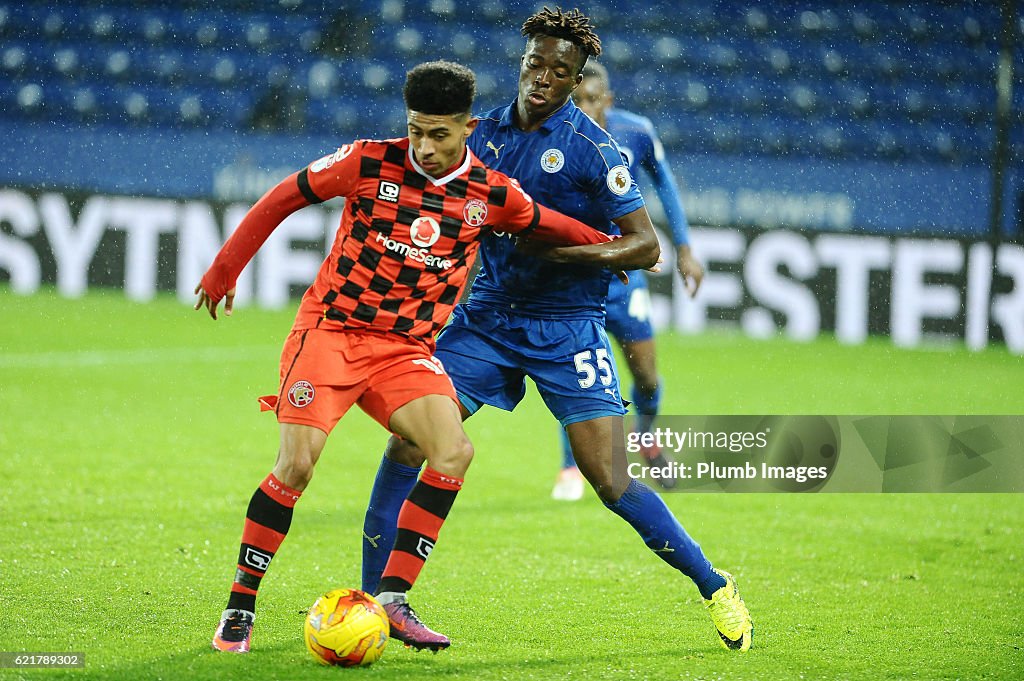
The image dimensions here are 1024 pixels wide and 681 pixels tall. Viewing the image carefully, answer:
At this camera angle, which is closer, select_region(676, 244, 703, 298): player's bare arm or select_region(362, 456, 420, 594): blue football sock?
select_region(362, 456, 420, 594): blue football sock

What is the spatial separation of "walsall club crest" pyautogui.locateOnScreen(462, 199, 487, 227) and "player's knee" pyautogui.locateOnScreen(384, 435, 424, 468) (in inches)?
27.6

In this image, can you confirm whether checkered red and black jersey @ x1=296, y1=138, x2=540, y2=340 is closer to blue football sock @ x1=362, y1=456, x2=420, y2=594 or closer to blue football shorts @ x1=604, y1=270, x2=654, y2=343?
blue football sock @ x1=362, y1=456, x2=420, y2=594

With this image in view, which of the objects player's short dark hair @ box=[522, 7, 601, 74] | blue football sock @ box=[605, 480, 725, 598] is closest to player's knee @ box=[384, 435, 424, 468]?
blue football sock @ box=[605, 480, 725, 598]

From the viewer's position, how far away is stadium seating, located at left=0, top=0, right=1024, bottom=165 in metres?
15.6

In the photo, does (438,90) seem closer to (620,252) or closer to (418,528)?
(620,252)

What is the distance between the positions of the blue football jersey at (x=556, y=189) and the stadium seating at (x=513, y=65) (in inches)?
450

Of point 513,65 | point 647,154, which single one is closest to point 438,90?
point 647,154

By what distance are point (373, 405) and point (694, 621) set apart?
4.29 feet

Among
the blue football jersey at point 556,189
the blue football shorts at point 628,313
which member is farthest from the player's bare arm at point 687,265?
the blue football jersey at point 556,189

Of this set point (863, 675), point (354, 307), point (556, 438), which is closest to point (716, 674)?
point (863, 675)

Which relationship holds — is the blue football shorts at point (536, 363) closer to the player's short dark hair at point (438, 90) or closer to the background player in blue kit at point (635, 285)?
the player's short dark hair at point (438, 90)

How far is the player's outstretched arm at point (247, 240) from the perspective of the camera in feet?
12.2

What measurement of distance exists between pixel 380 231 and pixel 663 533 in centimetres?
126

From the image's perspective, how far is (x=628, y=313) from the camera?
244 inches
